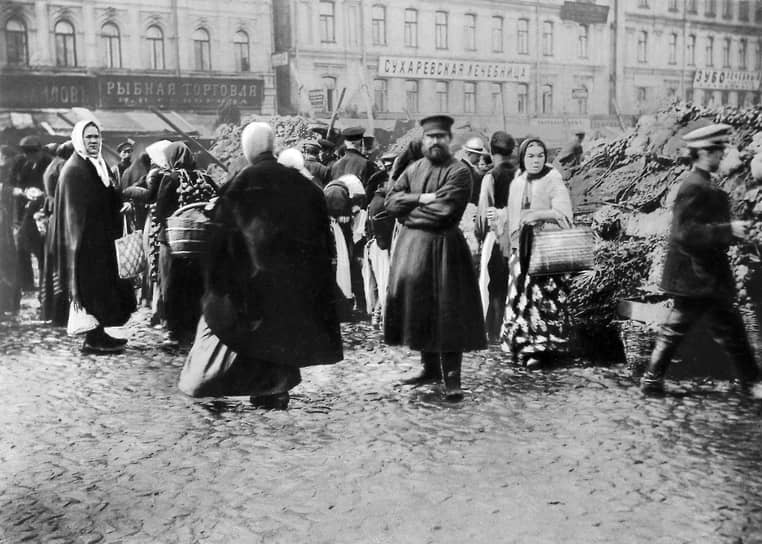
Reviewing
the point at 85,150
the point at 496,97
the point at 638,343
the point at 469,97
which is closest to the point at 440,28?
the point at 469,97

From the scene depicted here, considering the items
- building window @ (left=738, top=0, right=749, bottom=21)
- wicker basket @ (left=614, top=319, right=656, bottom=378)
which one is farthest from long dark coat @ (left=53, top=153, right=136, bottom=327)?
building window @ (left=738, top=0, right=749, bottom=21)

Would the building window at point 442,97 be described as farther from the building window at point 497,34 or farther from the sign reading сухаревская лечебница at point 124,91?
the sign reading сухаревская лечебница at point 124,91

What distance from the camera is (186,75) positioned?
19.6 ft

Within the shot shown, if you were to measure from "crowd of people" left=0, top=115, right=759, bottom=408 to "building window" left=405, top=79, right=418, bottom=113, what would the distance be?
0.54ft

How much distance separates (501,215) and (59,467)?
12.3 ft

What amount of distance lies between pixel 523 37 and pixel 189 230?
8.76 ft

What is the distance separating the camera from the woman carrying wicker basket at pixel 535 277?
→ 6742mm

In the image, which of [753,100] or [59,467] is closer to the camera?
[59,467]

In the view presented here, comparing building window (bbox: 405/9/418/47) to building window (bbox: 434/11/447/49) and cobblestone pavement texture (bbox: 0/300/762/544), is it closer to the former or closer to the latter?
building window (bbox: 434/11/447/49)

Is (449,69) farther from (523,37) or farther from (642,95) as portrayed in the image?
(642,95)

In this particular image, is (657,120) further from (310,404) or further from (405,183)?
(310,404)

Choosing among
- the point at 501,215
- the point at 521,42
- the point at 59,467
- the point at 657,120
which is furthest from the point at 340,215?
the point at 59,467

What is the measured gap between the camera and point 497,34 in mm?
6316

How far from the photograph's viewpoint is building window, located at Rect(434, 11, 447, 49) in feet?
20.5
